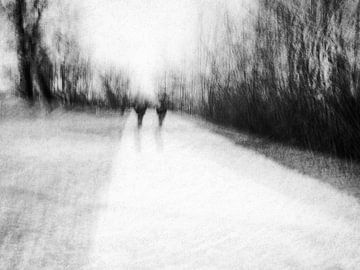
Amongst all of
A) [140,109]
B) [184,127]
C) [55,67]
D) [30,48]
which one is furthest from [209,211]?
[30,48]

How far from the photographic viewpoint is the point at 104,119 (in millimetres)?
1674

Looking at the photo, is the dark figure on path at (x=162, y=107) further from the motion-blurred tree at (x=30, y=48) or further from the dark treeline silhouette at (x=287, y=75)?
the motion-blurred tree at (x=30, y=48)

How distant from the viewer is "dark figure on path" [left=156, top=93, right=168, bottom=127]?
149 centimetres

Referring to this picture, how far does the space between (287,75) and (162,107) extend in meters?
0.68

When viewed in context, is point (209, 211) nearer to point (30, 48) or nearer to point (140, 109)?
point (140, 109)

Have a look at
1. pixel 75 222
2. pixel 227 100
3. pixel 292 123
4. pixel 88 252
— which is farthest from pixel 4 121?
pixel 292 123

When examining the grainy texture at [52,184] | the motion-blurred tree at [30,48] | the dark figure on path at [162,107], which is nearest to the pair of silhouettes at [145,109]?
the dark figure on path at [162,107]

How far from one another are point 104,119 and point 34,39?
0.56 metres

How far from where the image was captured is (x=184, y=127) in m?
1.55

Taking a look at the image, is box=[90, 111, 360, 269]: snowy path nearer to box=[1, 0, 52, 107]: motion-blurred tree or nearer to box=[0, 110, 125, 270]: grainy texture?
box=[0, 110, 125, 270]: grainy texture

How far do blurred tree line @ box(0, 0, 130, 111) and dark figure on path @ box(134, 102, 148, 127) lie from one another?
2.4 inches

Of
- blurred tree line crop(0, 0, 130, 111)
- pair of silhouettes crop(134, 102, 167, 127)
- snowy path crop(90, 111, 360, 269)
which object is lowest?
snowy path crop(90, 111, 360, 269)

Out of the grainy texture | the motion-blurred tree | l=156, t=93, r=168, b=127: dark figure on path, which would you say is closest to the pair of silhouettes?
l=156, t=93, r=168, b=127: dark figure on path

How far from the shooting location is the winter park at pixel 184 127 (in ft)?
3.71
